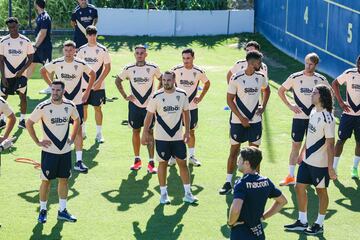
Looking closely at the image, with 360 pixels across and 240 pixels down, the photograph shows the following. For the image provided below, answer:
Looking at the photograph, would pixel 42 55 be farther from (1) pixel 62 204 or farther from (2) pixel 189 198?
(1) pixel 62 204

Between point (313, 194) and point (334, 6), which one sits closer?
point (313, 194)

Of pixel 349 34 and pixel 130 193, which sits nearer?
pixel 130 193

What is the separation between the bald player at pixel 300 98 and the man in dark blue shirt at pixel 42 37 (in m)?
7.14

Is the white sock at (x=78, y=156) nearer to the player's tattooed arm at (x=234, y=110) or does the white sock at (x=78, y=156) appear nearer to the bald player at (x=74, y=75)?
the bald player at (x=74, y=75)

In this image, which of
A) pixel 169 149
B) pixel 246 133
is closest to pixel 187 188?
pixel 169 149

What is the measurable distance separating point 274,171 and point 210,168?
3.80 ft

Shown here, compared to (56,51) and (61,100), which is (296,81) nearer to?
(61,100)

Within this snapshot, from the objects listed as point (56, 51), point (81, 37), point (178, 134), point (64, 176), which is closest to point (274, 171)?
point (178, 134)

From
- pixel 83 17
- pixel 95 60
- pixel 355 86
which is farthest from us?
pixel 83 17

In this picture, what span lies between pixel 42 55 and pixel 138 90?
17.8 ft

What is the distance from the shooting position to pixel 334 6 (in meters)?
22.0

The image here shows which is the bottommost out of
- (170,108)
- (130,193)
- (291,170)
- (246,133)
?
(130,193)

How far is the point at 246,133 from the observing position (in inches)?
524

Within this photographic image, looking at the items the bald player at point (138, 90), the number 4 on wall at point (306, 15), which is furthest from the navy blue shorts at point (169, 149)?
the number 4 on wall at point (306, 15)
